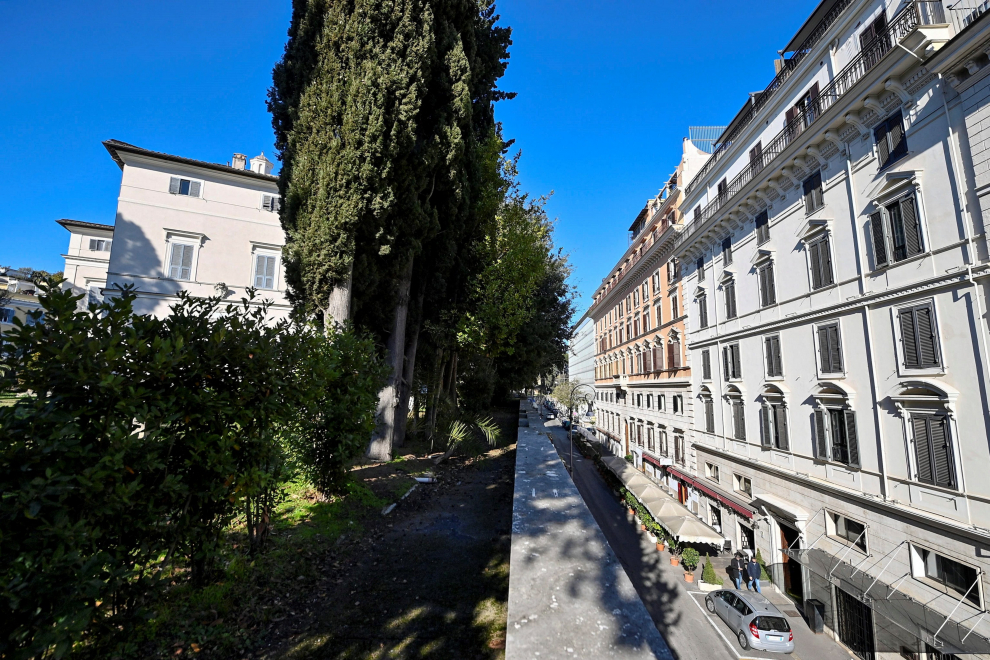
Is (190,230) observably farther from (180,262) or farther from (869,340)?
(869,340)

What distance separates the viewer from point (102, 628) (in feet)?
9.12

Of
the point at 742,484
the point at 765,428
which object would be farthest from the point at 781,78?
the point at 742,484

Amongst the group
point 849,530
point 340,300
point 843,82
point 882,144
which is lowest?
point 849,530

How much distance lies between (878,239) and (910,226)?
2.90 ft

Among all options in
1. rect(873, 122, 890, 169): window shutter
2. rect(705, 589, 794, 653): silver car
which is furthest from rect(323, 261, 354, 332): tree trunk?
rect(873, 122, 890, 169): window shutter

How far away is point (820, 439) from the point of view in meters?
12.2

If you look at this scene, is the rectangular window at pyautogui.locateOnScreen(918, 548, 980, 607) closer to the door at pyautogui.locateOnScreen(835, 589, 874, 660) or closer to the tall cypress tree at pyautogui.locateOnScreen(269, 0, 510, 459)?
the door at pyautogui.locateOnScreen(835, 589, 874, 660)

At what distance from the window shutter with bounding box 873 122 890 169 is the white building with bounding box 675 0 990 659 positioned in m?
0.05

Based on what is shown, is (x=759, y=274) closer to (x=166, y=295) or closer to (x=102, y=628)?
(x=102, y=628)

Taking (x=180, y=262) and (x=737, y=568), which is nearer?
(x=737, y=568)

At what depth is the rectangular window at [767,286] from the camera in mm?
14750

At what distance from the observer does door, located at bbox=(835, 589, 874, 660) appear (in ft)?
32.2

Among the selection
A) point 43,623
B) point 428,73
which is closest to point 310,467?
point 43,623

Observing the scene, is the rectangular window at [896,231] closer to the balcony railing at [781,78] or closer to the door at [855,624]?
the balcony railing at [781,78]
